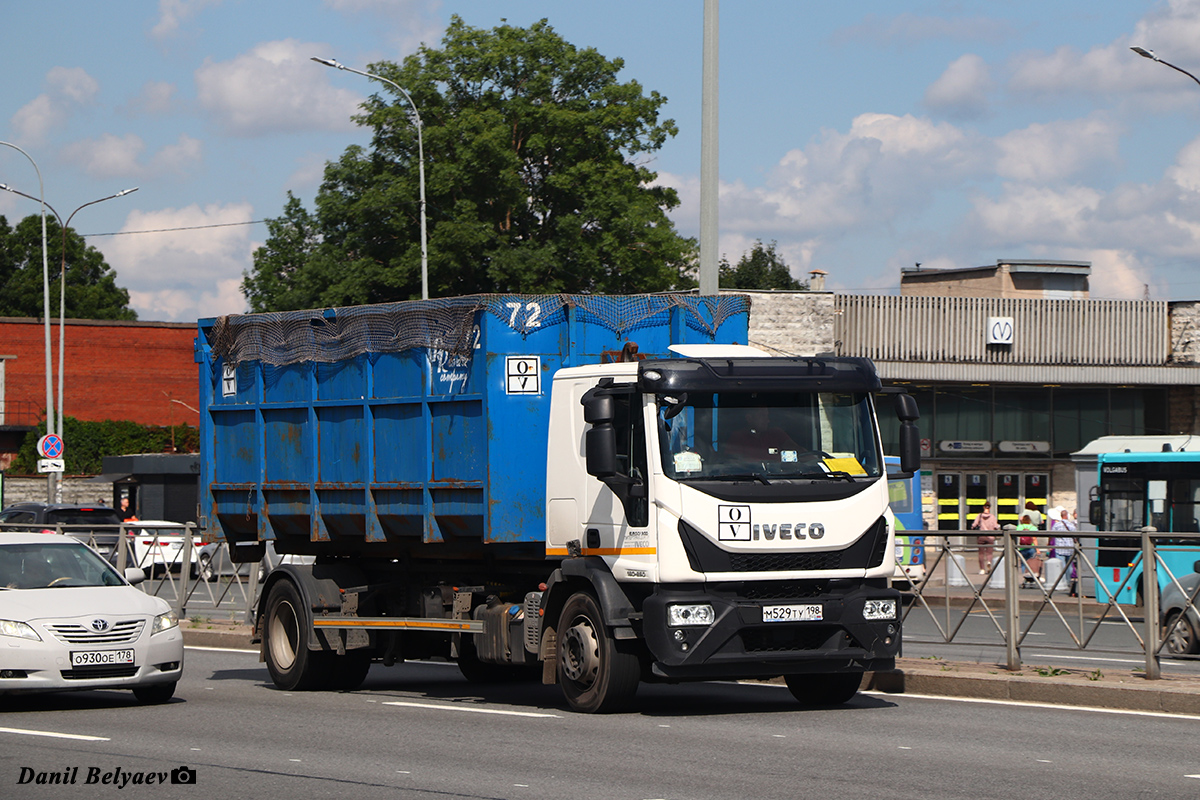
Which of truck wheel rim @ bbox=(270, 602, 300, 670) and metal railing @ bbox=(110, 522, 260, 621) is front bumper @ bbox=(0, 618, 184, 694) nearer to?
truck wheel rim @ bbox=(270, 602, 300, 670)

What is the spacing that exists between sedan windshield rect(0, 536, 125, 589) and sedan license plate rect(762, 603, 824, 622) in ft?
19.7

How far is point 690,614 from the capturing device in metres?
10.8

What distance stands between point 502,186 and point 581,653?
36231 millimetres

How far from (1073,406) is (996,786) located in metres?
32.1

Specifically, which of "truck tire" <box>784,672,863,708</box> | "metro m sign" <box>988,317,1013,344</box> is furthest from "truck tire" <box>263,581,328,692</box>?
→ "metro m sign" <box>988,317,1013,344</box>

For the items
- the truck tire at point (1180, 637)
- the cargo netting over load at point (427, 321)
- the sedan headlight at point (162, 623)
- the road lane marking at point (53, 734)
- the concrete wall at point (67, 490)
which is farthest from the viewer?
the concrete wall at point (67, 490)

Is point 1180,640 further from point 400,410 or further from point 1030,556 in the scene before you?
point 400,410

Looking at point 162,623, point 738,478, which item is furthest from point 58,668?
point 738,478

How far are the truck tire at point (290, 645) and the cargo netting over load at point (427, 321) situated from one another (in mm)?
2266

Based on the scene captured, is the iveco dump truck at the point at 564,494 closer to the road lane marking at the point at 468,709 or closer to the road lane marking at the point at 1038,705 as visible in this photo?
the road lane marking at the point at 468,709

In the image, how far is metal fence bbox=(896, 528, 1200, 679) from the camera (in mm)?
13102

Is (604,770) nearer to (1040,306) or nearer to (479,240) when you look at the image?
(1040,306)

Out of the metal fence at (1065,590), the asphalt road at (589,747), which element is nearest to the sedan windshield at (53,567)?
the asphalt road at (589,747)

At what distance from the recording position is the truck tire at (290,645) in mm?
13984
